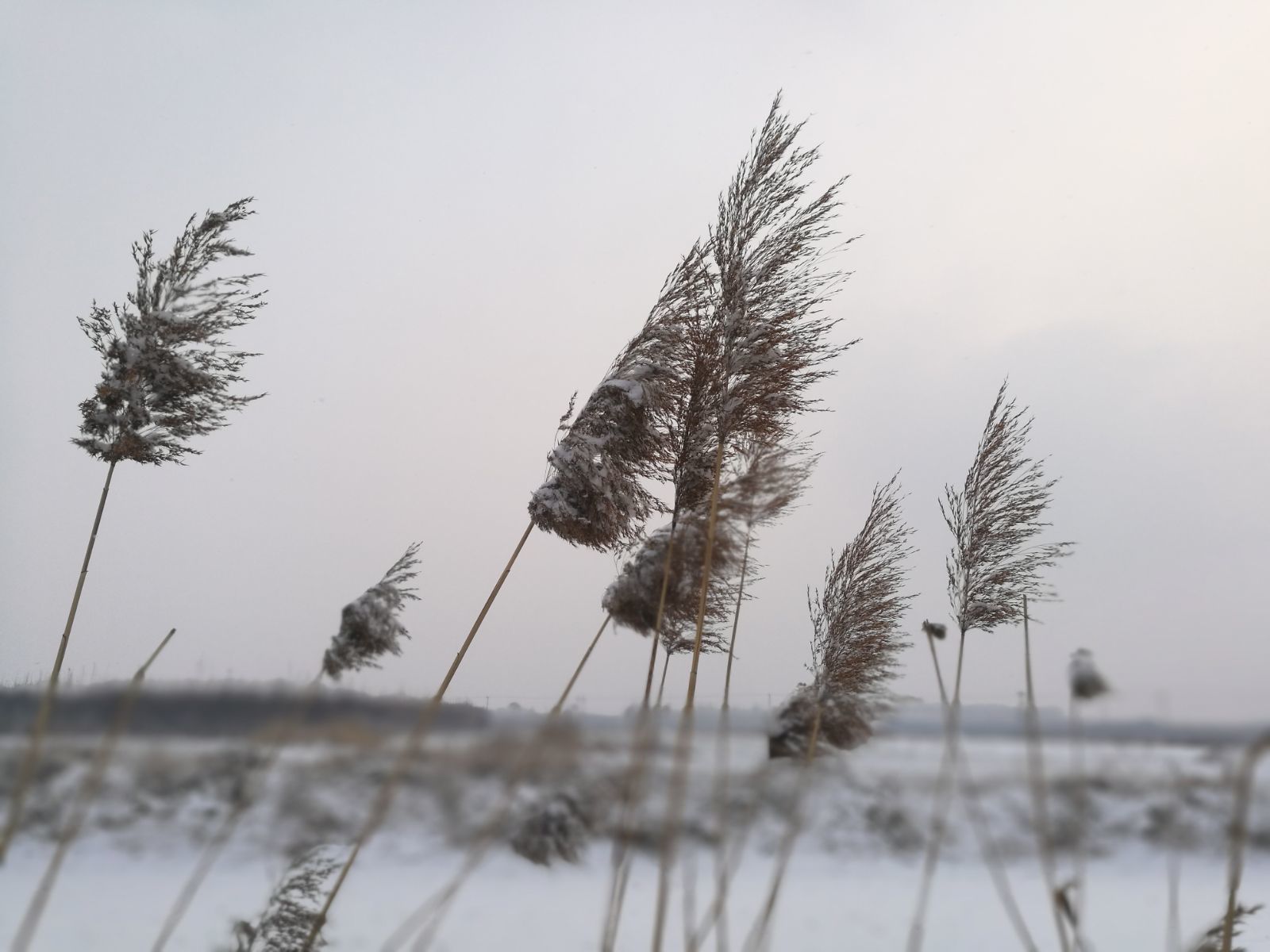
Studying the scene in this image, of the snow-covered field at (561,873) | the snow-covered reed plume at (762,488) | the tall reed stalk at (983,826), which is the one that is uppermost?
Answer: the snow-covered reed plume at (762,488)

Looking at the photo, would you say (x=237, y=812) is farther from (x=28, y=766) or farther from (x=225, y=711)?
(x=225, y=711)

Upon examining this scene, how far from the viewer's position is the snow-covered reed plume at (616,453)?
2650 mm

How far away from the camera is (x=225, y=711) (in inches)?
124


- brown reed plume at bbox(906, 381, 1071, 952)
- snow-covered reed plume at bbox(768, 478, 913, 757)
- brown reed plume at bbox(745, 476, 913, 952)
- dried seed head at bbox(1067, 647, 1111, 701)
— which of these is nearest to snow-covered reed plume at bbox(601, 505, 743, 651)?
dried seed head at bbox(1067, 647, 1111, 701)

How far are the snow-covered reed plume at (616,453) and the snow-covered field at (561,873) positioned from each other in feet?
2.29

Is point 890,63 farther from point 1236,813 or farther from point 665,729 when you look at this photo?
point 1236,813

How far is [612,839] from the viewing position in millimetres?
1714

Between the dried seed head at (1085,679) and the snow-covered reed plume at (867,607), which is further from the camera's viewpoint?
the snow-covered reed plume at (867,607)

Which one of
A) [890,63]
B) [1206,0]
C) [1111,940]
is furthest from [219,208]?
[1111,940]

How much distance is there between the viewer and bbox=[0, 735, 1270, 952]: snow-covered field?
384 centimetres

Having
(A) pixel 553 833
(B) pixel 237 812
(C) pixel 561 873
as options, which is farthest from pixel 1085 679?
(C) pixel 561 873

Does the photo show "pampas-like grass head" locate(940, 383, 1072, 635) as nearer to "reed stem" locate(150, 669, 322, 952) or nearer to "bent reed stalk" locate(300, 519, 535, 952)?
"bent reed stalk" locate(300, 519, 535, 952)

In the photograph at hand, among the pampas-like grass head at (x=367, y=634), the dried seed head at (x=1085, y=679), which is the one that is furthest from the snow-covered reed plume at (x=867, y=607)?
the dried seed head at (x=1085, y=679)

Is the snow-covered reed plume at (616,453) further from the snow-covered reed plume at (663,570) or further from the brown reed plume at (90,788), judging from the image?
the brown reed plume at (90,788)
